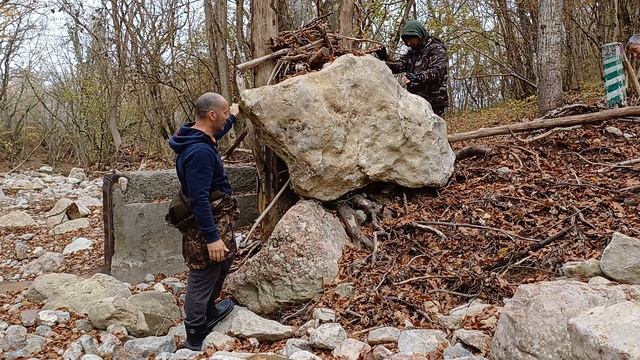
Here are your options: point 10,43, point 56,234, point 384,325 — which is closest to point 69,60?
point 10,43

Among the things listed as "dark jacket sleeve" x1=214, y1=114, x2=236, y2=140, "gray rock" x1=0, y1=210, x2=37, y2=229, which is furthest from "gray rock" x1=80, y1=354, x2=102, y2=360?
"gray rock" x1=0, y1=210, x2=37, y2=229

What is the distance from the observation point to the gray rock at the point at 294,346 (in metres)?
3.49

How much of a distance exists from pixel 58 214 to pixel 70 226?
1.07 meters

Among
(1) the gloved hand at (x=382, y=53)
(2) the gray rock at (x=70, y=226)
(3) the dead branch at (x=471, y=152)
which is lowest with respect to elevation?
(2) the gray rock at (x=70, y=226)

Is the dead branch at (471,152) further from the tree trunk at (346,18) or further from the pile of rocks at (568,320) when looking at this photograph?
the pile of rocks at (568,320)

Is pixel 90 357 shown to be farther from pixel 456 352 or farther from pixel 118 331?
pixel 456 352

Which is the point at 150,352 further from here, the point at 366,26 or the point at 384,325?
the point at 366,26

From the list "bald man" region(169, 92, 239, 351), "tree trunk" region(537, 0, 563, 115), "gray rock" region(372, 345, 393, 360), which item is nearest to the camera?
"gray rock" region(372, 345, 393, 360)

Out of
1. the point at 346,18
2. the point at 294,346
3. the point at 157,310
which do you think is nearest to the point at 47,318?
the point at 157,310

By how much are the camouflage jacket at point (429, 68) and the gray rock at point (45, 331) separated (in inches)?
172

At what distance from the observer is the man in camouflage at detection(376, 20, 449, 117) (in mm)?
6180

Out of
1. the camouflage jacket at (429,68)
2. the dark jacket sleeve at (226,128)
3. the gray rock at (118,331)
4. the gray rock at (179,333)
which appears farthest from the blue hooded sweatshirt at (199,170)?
the camouflage jacket at (429,68)

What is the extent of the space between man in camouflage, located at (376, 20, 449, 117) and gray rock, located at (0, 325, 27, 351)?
14.7 ft

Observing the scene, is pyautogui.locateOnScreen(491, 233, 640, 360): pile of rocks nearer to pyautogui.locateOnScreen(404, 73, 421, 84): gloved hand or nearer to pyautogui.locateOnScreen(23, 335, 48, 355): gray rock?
pyautogui.locateOnScreen(23, 335, 48, 355): gray rock
